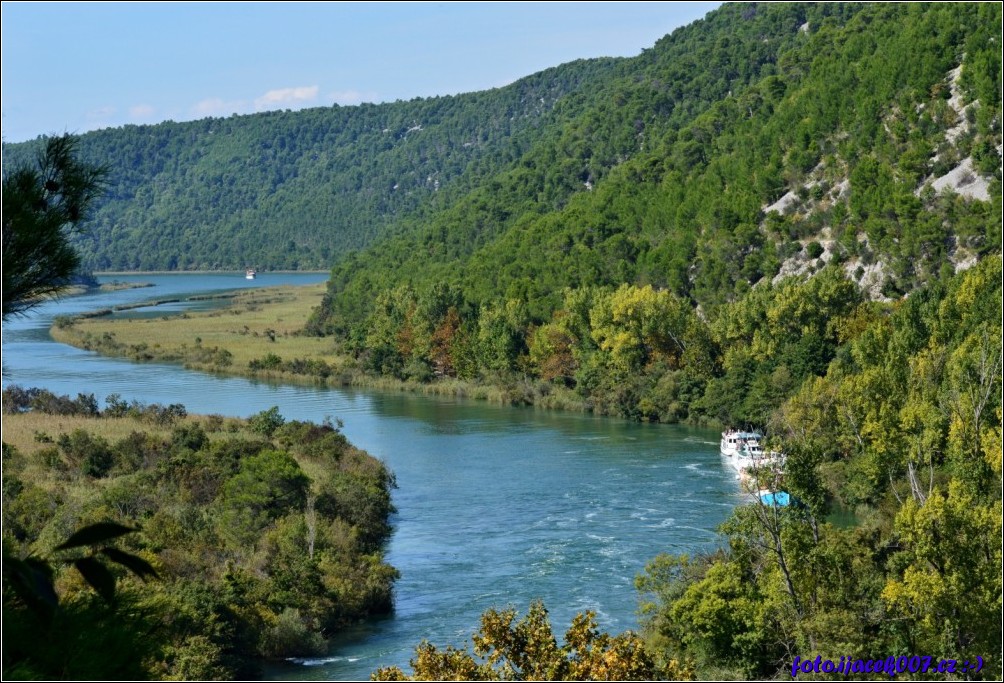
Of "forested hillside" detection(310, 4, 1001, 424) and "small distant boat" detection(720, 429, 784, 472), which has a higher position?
"forested hillside" detection(310, 4, 1001, 424)

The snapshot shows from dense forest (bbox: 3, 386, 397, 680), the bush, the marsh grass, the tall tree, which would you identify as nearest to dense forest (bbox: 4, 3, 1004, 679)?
dense forest (bbox: 3, 386, 397, 680)

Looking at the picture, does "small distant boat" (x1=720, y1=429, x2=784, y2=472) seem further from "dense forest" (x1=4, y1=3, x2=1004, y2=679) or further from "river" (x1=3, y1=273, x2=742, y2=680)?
"dense forest" (x1=4, y1=3, x2=1004, y2=679)

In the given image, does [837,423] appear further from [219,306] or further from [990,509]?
[219,306]

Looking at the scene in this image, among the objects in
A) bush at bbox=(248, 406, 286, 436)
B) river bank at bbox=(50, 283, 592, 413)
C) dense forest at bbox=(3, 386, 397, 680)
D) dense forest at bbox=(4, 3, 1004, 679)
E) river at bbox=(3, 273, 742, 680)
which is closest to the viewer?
dense forest at bbox=(4, 3, 1004, 679)

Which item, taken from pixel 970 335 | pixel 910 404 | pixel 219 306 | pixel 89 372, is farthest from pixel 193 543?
pixel 219 306

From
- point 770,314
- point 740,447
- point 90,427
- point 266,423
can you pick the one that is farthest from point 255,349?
point 740,447

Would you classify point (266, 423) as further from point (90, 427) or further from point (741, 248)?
point (741, 248)

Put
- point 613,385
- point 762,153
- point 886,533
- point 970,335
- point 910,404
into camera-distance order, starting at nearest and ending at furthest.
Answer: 1. point 886,533
2. point 910,404
3. point 970,335
4. point 613,385
5. point 762,153
